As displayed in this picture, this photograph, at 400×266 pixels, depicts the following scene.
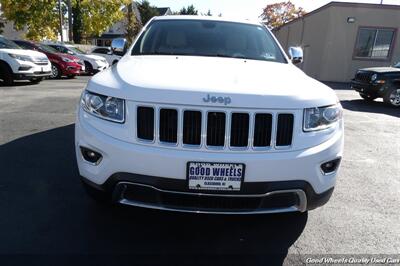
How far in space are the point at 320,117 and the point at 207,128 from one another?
85 cm

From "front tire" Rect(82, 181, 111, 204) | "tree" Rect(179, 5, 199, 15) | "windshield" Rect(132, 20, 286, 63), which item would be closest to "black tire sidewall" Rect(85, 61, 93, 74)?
"windshield" Rect(132, 20, 286, 63)

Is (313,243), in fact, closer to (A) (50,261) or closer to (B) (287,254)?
(B) (287,254)

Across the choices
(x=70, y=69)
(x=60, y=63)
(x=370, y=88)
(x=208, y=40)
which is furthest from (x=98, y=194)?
(x=60, y=63)

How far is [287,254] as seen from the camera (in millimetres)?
2682

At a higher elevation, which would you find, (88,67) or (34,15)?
(34,15)

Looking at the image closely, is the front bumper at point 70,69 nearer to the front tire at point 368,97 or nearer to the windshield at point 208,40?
the front tire at point 368,97

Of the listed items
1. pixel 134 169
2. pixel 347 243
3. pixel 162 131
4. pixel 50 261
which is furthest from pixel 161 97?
pixel 347 243

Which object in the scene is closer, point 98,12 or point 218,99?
point 218,99

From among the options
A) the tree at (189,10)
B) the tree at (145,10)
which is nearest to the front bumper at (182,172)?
the tree at (145,10)

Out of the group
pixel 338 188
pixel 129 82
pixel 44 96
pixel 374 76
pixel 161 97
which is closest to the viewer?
pixel 161 97

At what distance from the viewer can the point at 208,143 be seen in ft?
7.83

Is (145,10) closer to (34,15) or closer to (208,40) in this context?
(34,15)

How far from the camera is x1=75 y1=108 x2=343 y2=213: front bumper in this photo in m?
2.34

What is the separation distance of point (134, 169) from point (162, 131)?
316 millimetres
